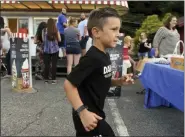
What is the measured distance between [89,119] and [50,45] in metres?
7.38

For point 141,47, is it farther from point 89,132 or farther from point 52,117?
point 89,132

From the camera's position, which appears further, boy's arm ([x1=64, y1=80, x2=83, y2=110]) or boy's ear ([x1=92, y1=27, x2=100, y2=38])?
boy's ear ([x1=92, y1=27, x2=100, y2=38])

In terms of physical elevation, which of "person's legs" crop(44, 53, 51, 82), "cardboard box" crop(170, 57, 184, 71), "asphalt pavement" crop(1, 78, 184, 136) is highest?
"cardboard box" crop(170, 57, 184, 71)

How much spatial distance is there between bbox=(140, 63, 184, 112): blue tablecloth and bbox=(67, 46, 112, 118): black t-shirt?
200 centimetres

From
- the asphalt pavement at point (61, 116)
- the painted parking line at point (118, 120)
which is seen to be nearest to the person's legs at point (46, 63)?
the asphalt pavement at point (61, 116)

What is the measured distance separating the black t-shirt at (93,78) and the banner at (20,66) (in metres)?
6.07

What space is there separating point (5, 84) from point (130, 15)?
25.5m

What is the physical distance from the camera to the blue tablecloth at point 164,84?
4.38 meters

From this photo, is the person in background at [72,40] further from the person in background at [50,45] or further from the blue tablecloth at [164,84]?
the blue tablecloth at [164,84]

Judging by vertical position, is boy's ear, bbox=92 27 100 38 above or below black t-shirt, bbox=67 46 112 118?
above

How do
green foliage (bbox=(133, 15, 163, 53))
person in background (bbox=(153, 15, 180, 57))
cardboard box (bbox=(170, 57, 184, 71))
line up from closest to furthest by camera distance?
cardboard box (bbox=(170, 57, 184, 71)) → person in background (bbox=(153, 15, 180, 57)) → green foliage (bbox=(133, 15, 163, 53))

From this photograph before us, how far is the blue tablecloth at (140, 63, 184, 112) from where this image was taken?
4375 millimetres

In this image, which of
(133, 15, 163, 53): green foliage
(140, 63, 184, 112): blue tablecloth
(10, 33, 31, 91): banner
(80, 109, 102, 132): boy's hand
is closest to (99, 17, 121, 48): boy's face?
(80, 109, 102, 132): boy's hand

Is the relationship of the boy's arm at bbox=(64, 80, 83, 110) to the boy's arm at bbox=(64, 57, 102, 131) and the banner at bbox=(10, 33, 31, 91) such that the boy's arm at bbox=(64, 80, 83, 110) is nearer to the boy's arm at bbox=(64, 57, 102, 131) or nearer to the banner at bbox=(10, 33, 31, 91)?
the boy's arm at bbox=(64, 57, 102, 131)
